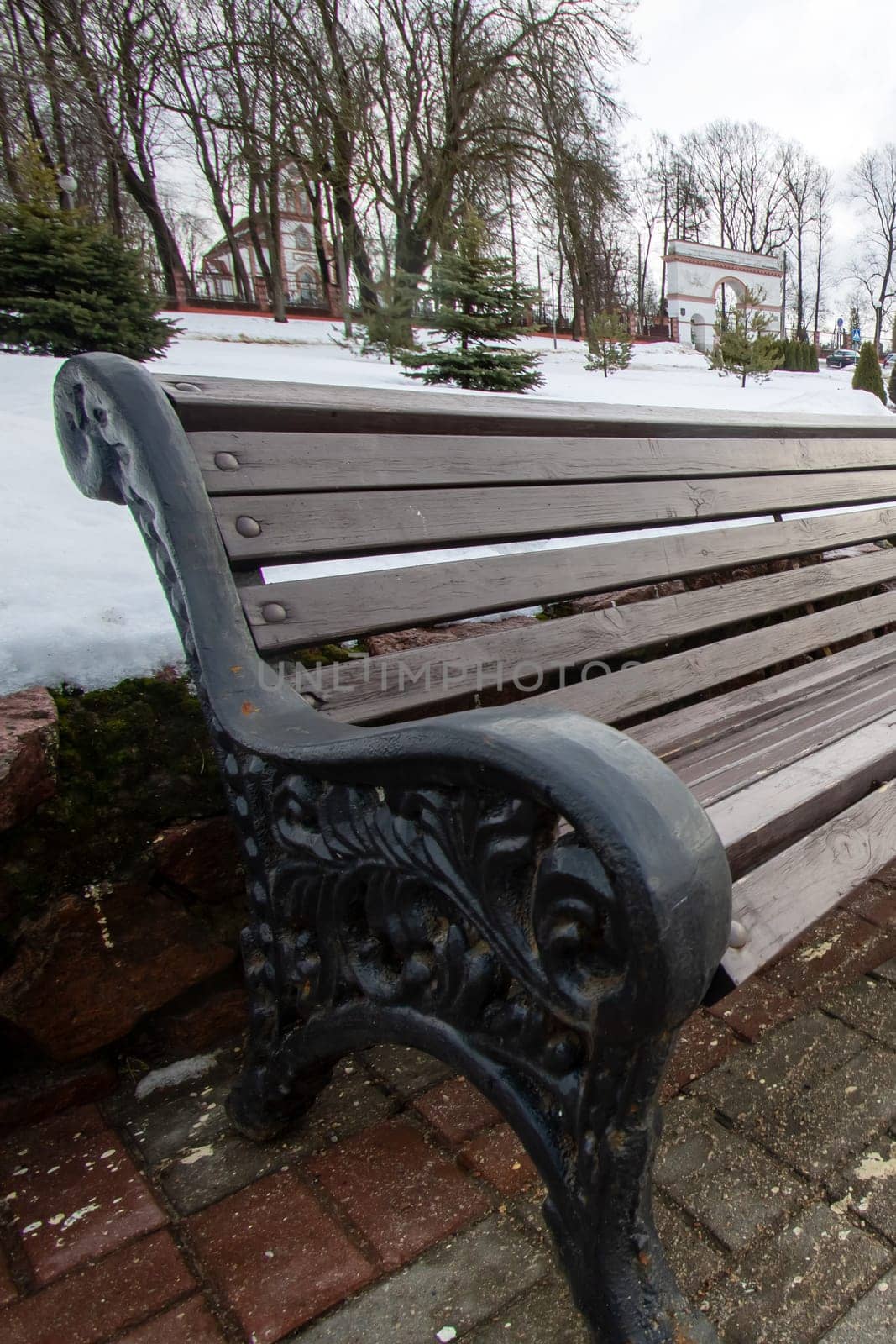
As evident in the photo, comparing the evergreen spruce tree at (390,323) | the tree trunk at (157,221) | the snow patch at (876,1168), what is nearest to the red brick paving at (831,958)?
the snow patch at (876,1168)

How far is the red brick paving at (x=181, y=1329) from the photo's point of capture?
1.08 metres

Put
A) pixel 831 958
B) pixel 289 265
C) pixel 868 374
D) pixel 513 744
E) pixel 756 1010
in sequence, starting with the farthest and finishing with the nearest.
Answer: pixel 289 265, pixel 868 374, pixel 831 958, pixel 756 1010, pixel 513 744

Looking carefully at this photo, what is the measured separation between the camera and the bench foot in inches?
28.5

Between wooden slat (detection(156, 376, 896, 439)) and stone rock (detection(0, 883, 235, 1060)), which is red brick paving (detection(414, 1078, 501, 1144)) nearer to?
stone rock (detection(0, 883, 235, 1060))

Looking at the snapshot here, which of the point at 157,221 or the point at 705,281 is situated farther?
the point at 705,281

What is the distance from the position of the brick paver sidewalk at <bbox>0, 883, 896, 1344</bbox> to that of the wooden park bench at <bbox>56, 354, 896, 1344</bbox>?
153 millimetres

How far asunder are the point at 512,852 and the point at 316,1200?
85 cm

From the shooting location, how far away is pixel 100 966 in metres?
1.47

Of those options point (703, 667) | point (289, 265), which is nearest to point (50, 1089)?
point (703, 667)

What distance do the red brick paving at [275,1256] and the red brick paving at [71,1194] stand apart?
0.10 m

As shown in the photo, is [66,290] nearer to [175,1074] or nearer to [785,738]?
[175,1074]

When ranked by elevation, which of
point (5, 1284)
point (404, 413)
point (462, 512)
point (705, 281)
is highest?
point (705, 281)

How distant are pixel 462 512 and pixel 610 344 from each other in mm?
19761

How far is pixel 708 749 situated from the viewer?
1.49 meters
